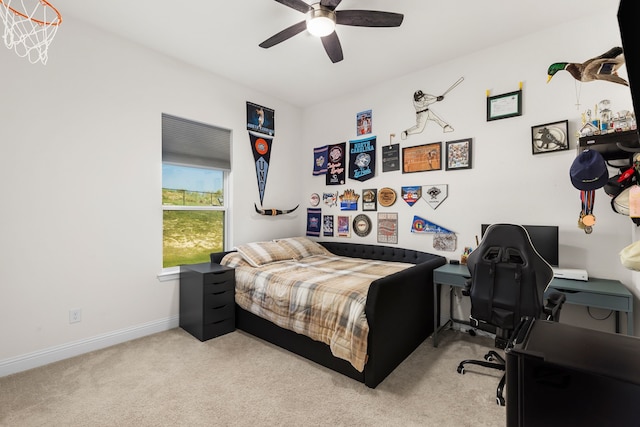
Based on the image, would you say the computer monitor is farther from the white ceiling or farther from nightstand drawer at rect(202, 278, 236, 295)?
nightstand drawer at rect(202, 278, 236, 295)

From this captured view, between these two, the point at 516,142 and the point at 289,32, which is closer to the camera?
the point at 289,32

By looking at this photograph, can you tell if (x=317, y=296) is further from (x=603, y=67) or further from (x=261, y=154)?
(x=603, y=67)

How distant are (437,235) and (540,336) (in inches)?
102

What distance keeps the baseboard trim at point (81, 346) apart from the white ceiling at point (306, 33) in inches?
94.9

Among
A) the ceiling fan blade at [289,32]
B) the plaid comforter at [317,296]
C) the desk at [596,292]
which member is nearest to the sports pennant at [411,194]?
the plaid comforter at [317,296]

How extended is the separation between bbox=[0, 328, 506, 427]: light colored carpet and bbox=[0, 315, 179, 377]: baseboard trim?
0.22ft

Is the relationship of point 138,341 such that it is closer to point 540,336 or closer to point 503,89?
point 540,336

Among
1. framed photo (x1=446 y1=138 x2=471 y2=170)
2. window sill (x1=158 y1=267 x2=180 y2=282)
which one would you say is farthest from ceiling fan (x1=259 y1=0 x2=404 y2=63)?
window sill (x1=158 y1=267 x2=180 y2=282)

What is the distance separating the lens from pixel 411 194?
11.2ft

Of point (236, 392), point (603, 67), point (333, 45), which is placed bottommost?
point (236, 392)

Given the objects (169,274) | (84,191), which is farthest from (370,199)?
(84,191)

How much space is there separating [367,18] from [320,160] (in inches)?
89.9

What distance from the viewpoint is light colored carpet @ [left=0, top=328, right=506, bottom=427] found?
1.72 m

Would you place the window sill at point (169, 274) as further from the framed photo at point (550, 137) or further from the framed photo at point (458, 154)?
the framed photo at point (550, 137)
